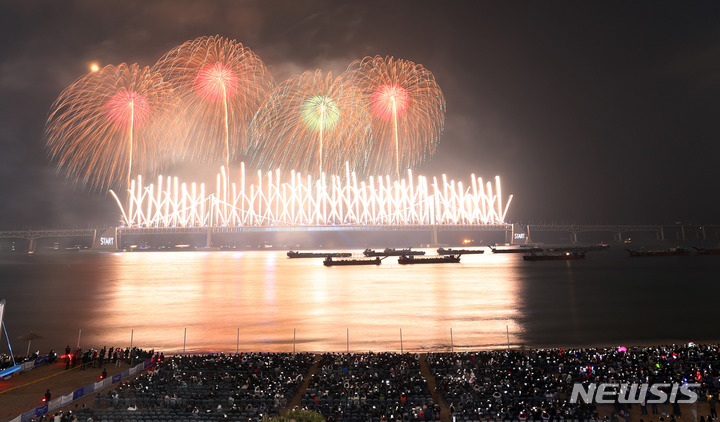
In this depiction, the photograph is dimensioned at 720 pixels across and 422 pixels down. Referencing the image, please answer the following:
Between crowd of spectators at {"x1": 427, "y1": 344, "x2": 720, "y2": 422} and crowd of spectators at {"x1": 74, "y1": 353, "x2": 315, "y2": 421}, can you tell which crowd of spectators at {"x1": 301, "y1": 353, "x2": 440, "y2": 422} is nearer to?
crowd of spectators at {"x1": 427, "y1": 344, "x2": 720, "y2": 422}

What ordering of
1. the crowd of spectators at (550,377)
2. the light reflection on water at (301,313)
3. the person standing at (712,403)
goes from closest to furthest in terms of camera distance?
the crowd of spectators at (550,377), the person standing at (712,403), the light reflection on water at (301,313)

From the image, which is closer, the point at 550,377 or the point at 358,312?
the point at 550,377

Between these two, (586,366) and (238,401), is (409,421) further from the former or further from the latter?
(586,366)

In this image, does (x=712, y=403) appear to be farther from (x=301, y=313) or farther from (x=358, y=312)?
(x=301, y=313)

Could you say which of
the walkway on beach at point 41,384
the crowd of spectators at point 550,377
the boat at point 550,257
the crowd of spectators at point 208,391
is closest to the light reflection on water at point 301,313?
the walkway on beach at point 41,384

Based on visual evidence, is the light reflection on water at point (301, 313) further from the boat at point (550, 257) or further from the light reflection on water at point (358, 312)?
the boat at point (550, 257)

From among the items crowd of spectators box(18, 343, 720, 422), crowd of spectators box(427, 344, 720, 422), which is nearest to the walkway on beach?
crowd of spectators box(18, 343, 720, 422)

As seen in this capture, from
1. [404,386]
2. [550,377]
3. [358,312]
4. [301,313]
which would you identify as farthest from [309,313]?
[550,377]

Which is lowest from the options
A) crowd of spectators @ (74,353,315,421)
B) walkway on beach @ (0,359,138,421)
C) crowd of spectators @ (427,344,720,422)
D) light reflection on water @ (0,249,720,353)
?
light reflection on water @ (0,249,720,353)

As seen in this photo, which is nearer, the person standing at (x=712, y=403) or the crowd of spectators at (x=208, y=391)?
the crowd of spectators at (x=208, y=391)
